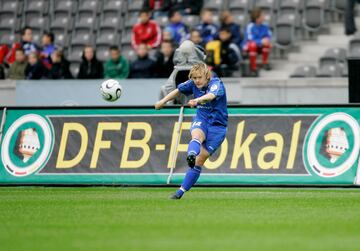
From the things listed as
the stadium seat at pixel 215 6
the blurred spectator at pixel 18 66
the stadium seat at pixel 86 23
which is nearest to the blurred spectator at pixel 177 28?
the stadium seat at pixel 215 6

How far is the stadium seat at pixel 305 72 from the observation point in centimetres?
2358

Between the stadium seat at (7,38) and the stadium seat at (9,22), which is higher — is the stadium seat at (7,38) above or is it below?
below

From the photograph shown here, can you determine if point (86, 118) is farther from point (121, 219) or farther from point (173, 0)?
point (173, 0)

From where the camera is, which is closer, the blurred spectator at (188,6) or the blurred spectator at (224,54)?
the blurred spectator at (224,54)

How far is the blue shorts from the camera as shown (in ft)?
50.5

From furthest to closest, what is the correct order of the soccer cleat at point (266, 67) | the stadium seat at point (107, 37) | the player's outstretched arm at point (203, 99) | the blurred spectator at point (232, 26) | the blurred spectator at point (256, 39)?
1. the stadium seat at point (107, 37)
2. the soccer cleat at point (266, 67)
3. the blurred spectator at point (256, 39)
4. the blurred spectator at point (232, 26)
5. the player's outstretched arm at point (203, 99)

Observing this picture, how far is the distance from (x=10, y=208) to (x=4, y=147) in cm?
465

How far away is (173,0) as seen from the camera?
2612 centimetres

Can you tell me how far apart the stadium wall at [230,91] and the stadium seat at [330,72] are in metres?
0.80

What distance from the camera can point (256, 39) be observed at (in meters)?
24.1

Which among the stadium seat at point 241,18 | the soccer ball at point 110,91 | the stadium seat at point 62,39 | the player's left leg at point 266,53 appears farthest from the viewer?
the stadium seat at point 62,39

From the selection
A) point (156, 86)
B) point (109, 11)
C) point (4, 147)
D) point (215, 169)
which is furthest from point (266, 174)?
point (109, 11)

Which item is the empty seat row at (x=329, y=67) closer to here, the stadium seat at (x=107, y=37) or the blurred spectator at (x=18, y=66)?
the stadium seat at (x=107, y=37)

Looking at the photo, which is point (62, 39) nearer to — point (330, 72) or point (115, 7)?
point (115, 7)
